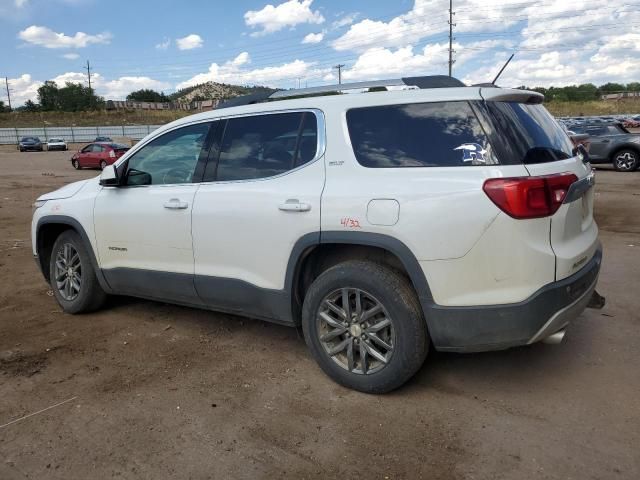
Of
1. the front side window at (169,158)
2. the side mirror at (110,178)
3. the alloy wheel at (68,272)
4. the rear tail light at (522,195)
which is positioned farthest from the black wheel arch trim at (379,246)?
the alloy wheel at (68,272)

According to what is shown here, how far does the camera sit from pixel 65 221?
4945mm

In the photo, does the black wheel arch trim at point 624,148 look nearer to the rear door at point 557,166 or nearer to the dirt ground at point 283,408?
the dirt ground at point 283,408

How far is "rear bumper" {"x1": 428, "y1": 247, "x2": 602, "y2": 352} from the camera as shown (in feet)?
9.70

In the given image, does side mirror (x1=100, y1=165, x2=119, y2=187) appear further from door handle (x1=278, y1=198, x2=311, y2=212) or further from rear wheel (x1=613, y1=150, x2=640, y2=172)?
rear wheel (x1=613, y1=150, x2=640, y2=172)

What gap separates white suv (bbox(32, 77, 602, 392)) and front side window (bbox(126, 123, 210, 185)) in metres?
0.01

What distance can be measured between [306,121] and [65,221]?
2.60 metres

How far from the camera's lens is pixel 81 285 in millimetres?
4977

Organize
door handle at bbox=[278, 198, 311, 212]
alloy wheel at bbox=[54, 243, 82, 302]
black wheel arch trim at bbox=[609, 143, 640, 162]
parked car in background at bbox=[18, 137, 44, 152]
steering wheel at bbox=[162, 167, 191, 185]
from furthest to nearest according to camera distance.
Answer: parked car in background at bbox=[18, 137, 44, 152]
black wheel arch trim at bbox=[609, 143, 640, 162]
alloy wheel at bbox=[54, 243, 82, 302]
steering wheel at bbox=[162, 167, 191, 185]
door handle at bbox=[278, 198, 311, 212]

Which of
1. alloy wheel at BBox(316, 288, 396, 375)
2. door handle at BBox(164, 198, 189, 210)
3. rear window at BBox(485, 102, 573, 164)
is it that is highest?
rear window at BBox(485, 102, 573, 164)

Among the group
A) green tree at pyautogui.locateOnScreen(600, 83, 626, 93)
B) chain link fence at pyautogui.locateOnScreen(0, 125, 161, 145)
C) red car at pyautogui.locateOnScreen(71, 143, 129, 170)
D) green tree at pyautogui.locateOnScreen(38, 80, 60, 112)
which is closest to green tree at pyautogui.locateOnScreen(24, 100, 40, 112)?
green tree at pyautogui.locateOnScreen(38, 80, 60, 112)

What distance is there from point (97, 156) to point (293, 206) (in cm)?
2730

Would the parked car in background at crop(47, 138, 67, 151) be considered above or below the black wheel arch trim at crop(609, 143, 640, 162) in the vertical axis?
above

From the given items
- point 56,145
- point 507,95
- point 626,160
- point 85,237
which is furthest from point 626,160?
point 56,145

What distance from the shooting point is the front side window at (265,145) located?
3.65 metres
